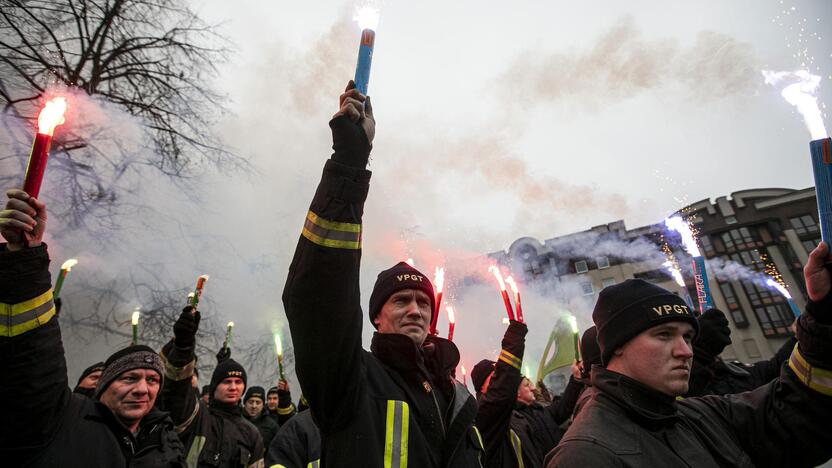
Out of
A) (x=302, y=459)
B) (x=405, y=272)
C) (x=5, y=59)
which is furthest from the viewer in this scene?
(x=5, y=59)

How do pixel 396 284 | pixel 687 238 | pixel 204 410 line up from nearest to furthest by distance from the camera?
pixel 396 284 → pixel 204 410 → pixel 687 238

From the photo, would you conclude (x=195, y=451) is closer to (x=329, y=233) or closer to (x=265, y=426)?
(x=265, y=426)

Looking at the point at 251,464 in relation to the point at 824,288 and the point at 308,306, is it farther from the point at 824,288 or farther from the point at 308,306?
the point at 824,288

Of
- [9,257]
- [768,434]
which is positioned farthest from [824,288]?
[9,257]

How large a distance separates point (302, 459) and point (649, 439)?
2.18m

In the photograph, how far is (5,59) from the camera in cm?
461

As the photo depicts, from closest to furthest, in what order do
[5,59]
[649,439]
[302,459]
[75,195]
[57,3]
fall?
1. [649,439]
2. [302,459]
3. [5,59]
4. [57,3]
5. [75,195]

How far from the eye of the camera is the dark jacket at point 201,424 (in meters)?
3.82

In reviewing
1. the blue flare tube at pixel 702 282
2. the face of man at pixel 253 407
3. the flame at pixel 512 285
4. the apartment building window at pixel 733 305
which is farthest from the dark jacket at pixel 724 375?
the apartment building window at pixel 733 305

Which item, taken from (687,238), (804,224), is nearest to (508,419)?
(687,238)

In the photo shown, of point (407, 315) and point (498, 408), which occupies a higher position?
point (407, 315)

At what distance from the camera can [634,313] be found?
2164 mm

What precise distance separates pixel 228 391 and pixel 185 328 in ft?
5.66

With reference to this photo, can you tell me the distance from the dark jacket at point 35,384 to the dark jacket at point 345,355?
45.2 inches
